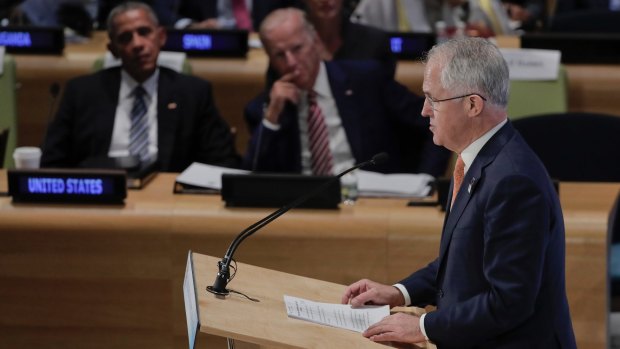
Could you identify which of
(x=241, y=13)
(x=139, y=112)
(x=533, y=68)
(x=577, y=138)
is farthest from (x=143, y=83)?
(x=241, y=13)

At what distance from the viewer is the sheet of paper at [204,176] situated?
4105 millimetres

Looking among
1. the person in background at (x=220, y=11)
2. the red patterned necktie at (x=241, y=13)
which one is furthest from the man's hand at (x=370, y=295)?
the red patterned necktie at (x=241, y=13)

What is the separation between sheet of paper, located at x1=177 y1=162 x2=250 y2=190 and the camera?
4.11 metres

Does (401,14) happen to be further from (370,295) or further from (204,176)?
(370,295)

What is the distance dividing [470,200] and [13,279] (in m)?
1.84

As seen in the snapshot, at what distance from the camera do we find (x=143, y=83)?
16.4ft

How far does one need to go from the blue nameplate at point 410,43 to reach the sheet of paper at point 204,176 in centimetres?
148

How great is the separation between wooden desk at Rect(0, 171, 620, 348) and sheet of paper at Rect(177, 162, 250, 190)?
0.17 meters

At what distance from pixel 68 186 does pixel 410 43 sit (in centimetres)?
211

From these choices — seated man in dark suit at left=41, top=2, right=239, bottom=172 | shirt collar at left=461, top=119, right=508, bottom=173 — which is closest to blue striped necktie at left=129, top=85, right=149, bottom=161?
seated man in dark suit at left=41, top=2, right=239, bottom=172

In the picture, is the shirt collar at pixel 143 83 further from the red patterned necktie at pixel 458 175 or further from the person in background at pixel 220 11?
the red patterned necktie at pixel 458 175

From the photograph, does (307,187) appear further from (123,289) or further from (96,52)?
(96,52)

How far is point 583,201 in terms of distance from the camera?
12.6ft

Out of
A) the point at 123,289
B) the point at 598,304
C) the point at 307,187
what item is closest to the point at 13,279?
the point at 123,289
